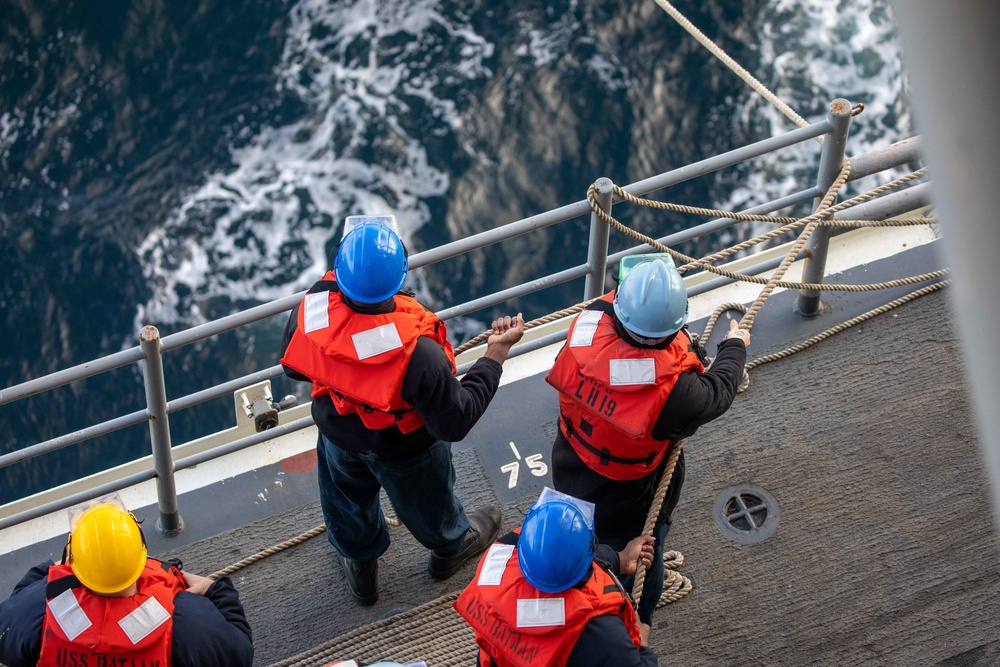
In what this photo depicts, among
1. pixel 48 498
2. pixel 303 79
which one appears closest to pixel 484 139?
pixel 303 79

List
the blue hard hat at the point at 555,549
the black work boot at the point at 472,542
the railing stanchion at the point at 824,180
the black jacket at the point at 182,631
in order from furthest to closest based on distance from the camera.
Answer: the railing stanchion at the point at 824,180, the black work boot at the point at 472,542, the black jacket at the point at 182,631, the blue hard hat at the point at 555,549

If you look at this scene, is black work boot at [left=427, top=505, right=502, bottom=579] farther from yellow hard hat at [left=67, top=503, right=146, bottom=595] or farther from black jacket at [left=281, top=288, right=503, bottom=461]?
yellow hard hat at [left=67, top=503, right=146, bottom=595]

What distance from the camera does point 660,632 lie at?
4305mm

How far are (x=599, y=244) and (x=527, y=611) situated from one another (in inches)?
78.7

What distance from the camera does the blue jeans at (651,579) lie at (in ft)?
13.1

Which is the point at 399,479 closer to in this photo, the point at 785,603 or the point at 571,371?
the point at 571,371

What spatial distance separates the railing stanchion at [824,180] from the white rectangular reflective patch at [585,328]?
157cm

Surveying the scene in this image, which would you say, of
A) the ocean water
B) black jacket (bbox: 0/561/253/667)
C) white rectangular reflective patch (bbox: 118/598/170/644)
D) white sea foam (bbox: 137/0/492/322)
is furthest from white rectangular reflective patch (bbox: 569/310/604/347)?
white sea foam (bbox: 137/0/492/322)

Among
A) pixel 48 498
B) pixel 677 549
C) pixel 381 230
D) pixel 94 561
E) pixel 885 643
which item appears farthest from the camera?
pixel 48 498

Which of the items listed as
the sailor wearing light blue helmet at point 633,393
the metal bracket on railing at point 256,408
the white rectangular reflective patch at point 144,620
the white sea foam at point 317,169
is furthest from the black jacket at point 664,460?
the white sea foam at point 317,169

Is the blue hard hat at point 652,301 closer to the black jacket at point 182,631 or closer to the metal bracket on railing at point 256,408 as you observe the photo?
the black jacket at point 182,631

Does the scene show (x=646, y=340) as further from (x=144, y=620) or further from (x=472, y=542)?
(x=144, y=620)

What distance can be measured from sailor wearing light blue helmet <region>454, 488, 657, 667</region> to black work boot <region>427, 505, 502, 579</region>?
3.85 feet

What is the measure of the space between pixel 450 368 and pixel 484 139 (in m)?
8.55
